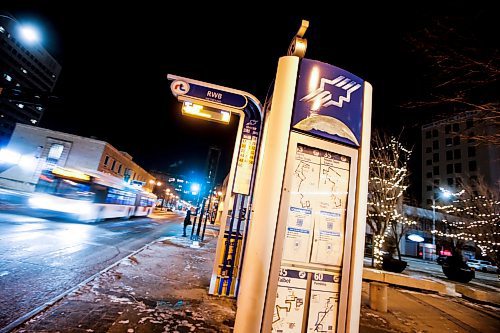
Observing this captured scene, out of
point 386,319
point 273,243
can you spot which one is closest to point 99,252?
point 273,243

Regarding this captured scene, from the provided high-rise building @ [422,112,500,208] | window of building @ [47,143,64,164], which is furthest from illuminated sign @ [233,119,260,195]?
high-rise building @ [422,112,500,208]

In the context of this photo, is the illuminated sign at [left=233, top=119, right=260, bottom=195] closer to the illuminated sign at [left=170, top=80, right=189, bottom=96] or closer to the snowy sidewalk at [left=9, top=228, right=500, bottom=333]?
Answer: the illuminated sign at [left=170, top=80, right=189, bottom=96]

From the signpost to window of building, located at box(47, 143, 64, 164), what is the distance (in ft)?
144

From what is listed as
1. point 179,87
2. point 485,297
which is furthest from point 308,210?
point 485,297

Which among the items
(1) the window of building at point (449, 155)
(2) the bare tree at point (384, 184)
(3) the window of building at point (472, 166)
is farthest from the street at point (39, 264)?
(1) the window of building at point (449, 155)

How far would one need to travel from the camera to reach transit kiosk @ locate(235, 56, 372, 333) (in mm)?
2723

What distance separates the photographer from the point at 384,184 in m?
16.7

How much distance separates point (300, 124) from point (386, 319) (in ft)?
20.5

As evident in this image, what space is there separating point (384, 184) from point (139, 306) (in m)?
16.3

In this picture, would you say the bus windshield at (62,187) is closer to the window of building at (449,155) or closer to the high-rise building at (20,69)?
the window of building at (449,155)

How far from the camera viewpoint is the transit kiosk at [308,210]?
2.72 metres

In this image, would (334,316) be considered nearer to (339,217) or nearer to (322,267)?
(322,267)

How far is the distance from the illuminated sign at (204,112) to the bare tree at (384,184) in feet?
43.2

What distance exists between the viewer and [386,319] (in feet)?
21.1
